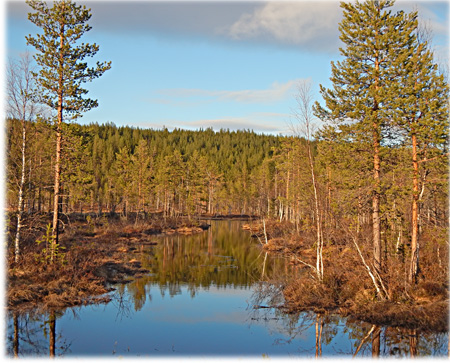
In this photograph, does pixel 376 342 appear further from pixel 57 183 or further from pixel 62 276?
pixel 57 183

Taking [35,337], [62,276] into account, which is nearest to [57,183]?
[62,276]

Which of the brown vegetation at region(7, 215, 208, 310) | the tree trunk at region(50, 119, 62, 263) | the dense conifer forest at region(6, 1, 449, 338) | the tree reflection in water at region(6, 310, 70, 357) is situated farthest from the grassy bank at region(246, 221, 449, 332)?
the tree trunk at region(50, 119, 62, 263)

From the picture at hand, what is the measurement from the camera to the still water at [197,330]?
43.5ft

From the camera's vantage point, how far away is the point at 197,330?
51.4ft

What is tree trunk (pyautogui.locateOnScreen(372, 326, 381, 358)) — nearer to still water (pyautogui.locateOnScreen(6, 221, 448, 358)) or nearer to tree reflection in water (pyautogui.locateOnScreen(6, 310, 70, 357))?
still water (pyautogui.locateOnScreen(6, 221, 448, 358))

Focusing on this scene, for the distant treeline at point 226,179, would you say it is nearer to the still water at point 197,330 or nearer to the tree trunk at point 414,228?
the tree trunk at point 414,228

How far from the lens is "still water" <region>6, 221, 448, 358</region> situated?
13.3 meters

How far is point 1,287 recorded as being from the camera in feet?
55.9

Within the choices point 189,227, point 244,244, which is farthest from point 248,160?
point 244,244

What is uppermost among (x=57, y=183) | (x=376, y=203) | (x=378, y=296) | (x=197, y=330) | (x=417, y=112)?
(x=417, y=112)

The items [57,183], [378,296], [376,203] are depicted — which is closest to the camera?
[378,296]

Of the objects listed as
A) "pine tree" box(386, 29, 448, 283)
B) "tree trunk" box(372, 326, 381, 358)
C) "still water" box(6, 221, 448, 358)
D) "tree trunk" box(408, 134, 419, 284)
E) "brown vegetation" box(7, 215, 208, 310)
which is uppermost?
"pine tree" box(386, 29, 448, 283)

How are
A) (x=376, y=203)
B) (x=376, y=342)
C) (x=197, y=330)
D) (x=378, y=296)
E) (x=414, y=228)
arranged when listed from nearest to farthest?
(x=376, y=342)
(x=197, y=330)
(x=378, y=296)
(x=414, y=228)
(x=376, y=203)

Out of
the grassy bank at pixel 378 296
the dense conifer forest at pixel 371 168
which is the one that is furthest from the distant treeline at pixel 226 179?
the grassy bank at pixel 378 296
